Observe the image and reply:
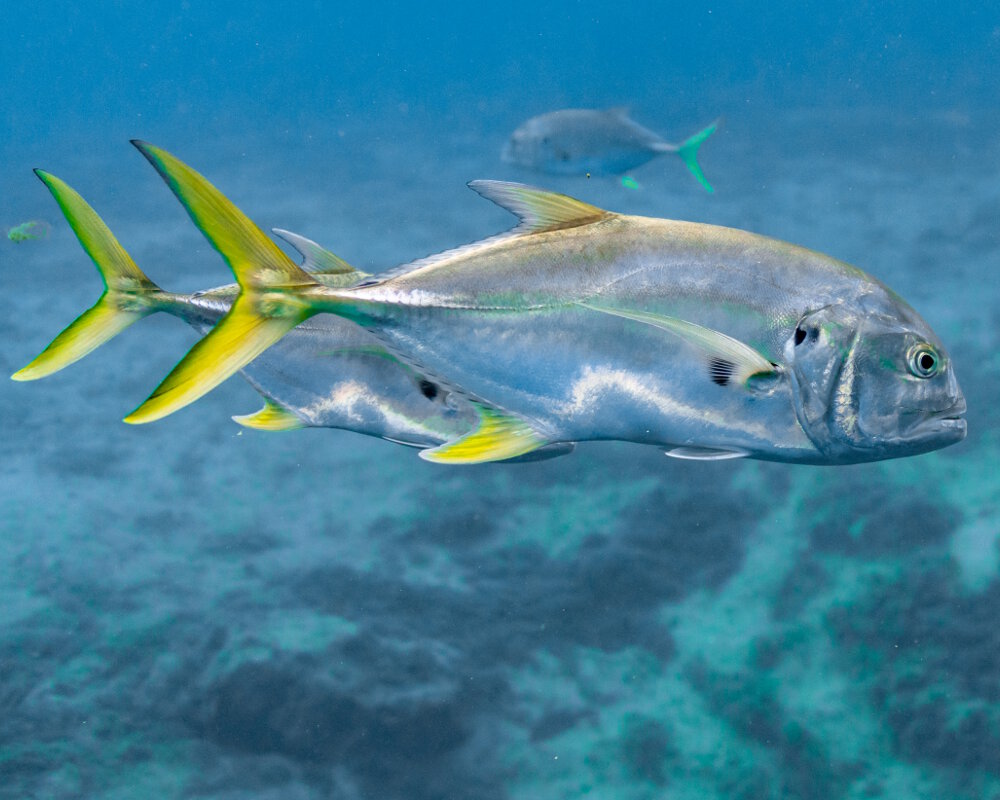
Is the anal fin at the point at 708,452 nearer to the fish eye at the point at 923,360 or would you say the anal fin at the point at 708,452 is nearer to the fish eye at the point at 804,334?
the fish eye at the point at 804,334

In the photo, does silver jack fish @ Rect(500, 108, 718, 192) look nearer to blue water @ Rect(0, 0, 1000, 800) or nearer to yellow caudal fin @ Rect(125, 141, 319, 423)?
blue water @ Rect(0, 0, 1000, 800)

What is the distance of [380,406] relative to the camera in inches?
96.1

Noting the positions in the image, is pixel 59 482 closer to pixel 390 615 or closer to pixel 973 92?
pixel 390 615

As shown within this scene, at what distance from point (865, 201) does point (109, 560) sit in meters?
10.1

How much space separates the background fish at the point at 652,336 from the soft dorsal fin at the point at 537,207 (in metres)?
0.02

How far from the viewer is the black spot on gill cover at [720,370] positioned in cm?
159

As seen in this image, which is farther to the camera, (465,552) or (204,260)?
(204,260)

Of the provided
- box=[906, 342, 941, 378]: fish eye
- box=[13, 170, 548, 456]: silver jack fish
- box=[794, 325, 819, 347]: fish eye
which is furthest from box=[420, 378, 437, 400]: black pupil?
box=[906, 342, 941, 378]: fish eye

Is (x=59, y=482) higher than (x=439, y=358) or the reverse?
the reverse

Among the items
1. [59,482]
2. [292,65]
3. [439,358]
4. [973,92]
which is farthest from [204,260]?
[292,65]

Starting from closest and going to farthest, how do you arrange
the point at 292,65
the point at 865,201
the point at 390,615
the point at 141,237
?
the point at 390,615
the point at 865,201
the point at 141,237
the point at 292,65

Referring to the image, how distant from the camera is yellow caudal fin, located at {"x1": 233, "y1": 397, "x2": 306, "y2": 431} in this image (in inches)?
101

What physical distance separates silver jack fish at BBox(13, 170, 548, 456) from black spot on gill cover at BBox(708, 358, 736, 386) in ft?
2.85

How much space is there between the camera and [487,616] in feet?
14.7
